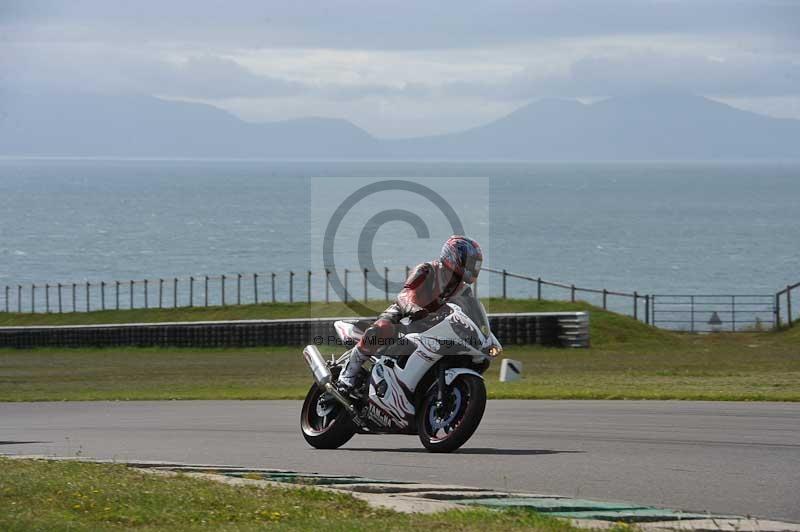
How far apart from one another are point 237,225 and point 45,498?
16009cm

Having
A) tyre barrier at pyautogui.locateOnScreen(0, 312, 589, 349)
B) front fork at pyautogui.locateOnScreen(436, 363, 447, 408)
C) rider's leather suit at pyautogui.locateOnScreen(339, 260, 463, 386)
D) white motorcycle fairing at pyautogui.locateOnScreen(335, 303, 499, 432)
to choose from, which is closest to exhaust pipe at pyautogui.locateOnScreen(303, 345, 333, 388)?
white motorcycle fairing at pyautogui.locateOnScreen(335, 303, 499, 432)

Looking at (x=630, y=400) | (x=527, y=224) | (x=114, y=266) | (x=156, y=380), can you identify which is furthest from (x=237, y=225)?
(x=630, y=400)

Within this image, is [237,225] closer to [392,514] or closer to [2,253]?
[2,253]

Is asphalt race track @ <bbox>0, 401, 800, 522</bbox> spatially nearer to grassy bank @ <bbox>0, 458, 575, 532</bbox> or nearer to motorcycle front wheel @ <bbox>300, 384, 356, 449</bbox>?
motorcycle front wheel @ <bbox>300, 384, 356, 449</bbox>

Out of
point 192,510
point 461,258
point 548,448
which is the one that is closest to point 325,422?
point 548,448

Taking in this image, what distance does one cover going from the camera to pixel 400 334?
1204 centimetres

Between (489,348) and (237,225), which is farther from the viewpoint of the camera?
(237,225)

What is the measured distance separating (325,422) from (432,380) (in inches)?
63.0

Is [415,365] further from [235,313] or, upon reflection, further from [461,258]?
[235,313]

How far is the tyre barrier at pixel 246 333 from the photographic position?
111 feet

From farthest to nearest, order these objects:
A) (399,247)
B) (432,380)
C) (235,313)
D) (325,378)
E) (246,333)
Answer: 1. (399,247)
2. (235,313)
3. (246,333)
4. (325,378)
5. (432,380)

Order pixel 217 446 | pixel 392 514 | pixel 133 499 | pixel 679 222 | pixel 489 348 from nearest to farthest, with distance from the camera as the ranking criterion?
pixel 392 514, pixel 133 499, pixel 489 348, pixel 217 446, pixel 679 222

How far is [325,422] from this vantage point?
1298 cm

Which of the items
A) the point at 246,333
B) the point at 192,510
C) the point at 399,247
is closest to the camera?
the point at 192,510
